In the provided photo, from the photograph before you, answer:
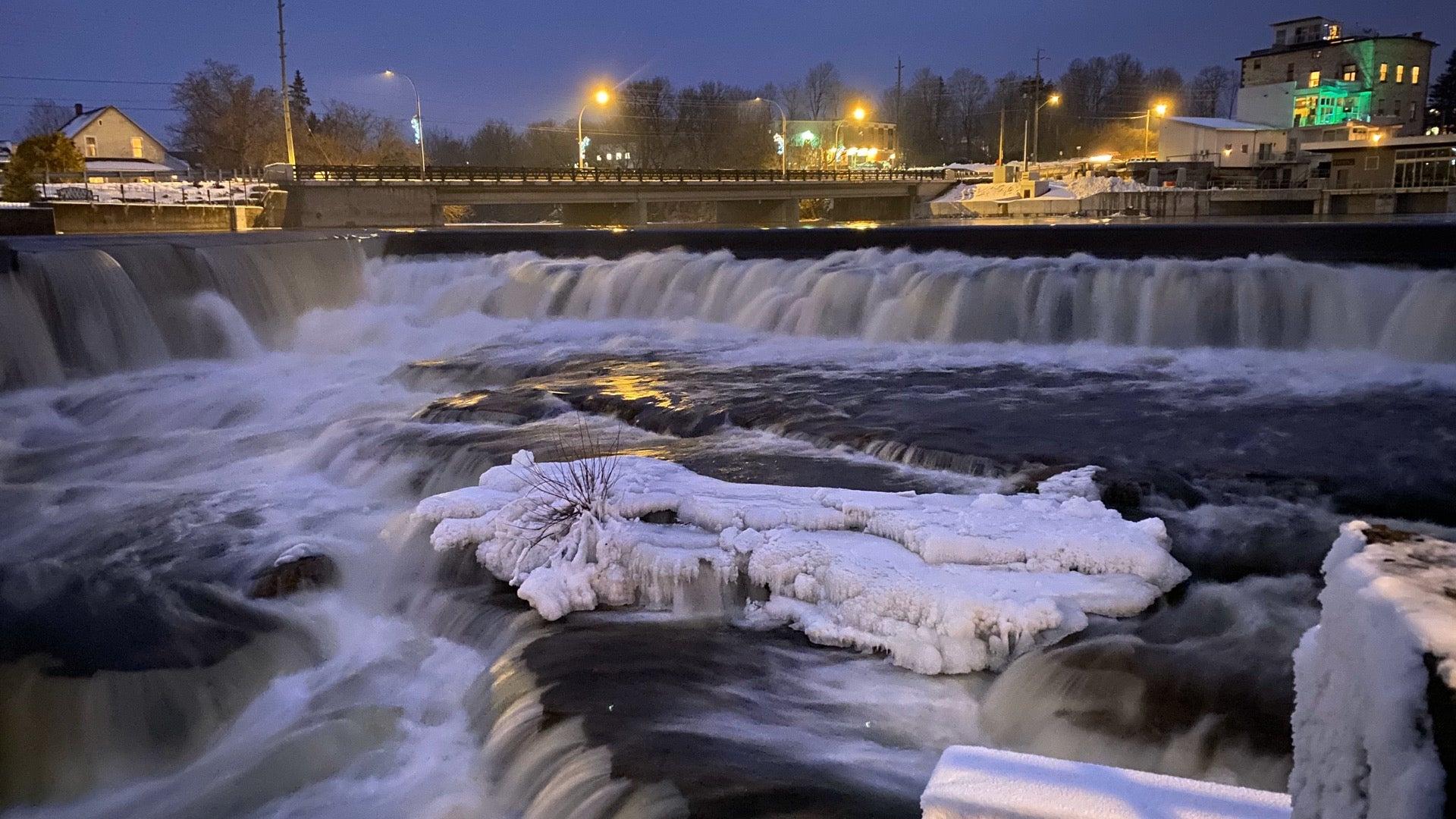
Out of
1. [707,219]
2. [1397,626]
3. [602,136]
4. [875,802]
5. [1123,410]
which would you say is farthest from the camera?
[602,136]

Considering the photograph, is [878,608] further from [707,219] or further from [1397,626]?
[707,219]

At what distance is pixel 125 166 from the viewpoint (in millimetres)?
80312

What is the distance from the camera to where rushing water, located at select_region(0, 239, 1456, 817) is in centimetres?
631

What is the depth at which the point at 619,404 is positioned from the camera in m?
14.1

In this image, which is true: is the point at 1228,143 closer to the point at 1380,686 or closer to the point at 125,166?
the point at 125,166

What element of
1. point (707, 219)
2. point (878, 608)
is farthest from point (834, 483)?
point (707, 219)

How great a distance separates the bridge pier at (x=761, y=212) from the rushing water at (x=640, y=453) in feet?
144

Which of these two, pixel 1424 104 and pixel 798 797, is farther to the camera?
pixel 1424 104

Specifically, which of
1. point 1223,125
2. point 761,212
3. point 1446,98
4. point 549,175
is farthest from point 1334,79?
point 549,175

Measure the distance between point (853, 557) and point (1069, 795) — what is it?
5212 millimetres

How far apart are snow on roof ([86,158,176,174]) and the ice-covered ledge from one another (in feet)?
256

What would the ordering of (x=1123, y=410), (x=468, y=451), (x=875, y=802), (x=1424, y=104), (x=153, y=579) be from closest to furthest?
1. (x=875, y=802)
2. (x=153, y=579)
3. (x=468, y=451)
4. (x=1123, y=410)
5. (x=1424, y=104)

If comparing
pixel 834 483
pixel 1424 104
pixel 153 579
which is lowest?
pixel 153 579

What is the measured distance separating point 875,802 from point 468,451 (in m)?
7.39
